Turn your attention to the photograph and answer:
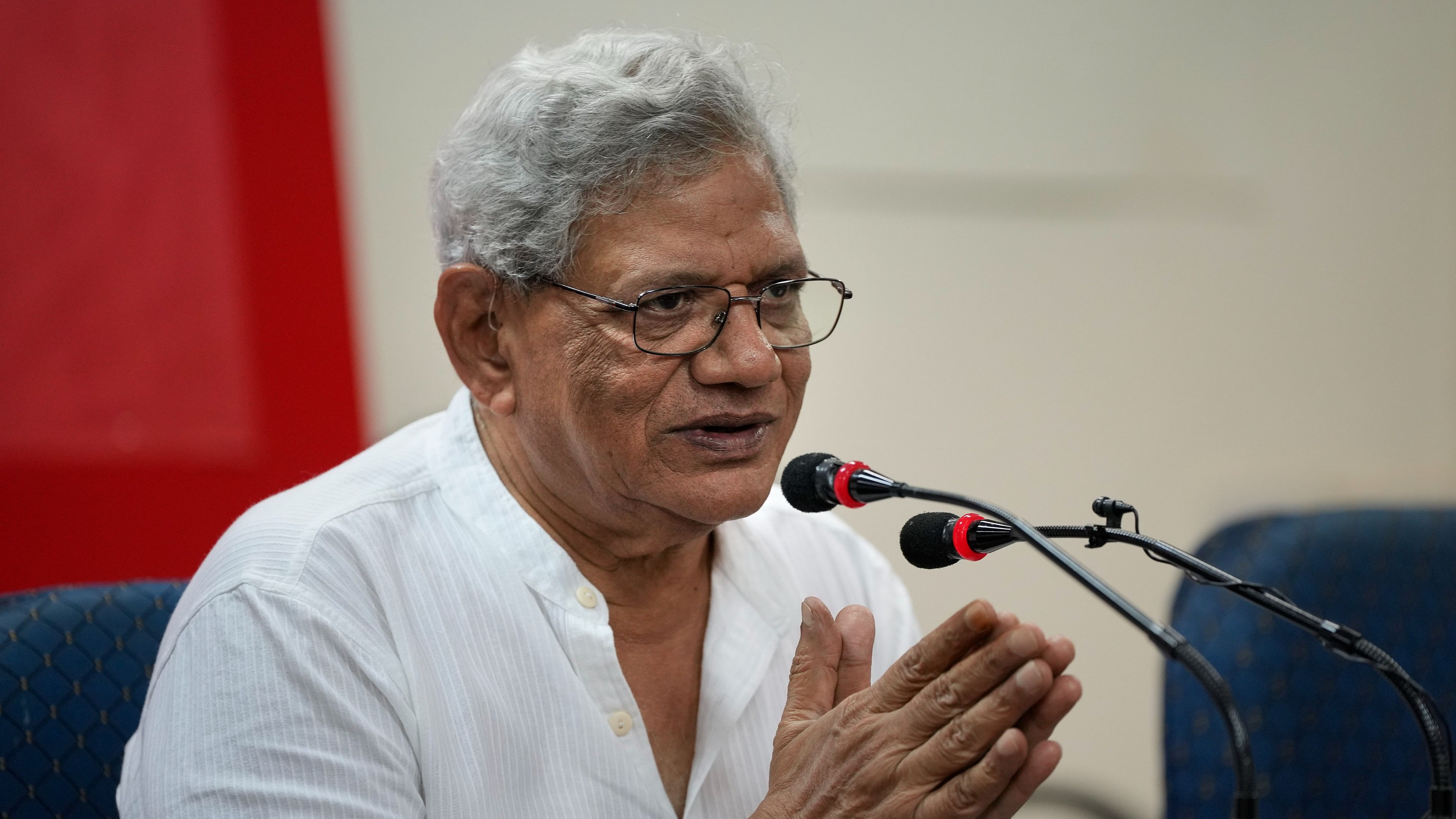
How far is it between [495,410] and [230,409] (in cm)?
102

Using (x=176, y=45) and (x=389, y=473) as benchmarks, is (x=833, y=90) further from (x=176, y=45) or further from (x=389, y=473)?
(x=389, y=473)

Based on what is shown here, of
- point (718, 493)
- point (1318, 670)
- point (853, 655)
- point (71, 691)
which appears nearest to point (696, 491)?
point (718, 493)

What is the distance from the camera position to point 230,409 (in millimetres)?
2164

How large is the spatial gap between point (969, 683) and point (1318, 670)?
132 cm

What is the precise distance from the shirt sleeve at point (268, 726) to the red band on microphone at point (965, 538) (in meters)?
0.65

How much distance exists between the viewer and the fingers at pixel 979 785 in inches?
36.8

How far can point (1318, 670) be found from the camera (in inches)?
76.4

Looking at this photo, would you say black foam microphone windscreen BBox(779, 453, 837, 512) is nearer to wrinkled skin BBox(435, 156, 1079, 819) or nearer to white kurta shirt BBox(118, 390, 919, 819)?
wrinkled skin BBox(435, 156, 1079, 819)

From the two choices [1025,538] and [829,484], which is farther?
[829,484]

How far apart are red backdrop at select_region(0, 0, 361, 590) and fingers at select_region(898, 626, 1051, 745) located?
156 cm

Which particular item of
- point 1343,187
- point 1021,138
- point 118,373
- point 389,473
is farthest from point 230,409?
point 1343,187

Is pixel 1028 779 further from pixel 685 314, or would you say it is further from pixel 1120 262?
pixel 1120 262

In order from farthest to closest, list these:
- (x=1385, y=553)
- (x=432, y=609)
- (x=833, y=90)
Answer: (x=833, y=90) < (x=1385, y=553) < (x=432, y=609)

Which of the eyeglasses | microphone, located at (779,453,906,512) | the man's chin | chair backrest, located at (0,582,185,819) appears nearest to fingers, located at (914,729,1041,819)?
Result: microphone, located at (779,453,906,512)
